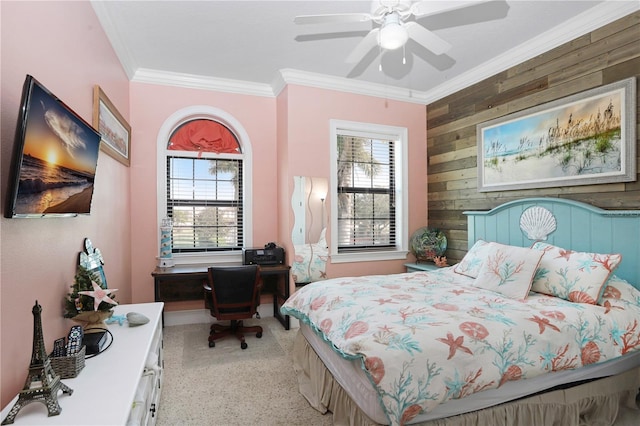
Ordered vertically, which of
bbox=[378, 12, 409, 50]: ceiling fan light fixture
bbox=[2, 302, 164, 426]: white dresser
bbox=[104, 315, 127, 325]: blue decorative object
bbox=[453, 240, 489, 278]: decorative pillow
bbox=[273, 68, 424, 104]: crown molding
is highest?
bbox=[273, 68, 424, 104]: crown molding

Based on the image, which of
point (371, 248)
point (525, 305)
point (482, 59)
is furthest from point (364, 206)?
point (525, 305)

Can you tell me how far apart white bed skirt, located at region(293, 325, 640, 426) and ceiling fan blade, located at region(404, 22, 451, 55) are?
2.06 metres

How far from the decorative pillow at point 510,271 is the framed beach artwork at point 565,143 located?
0.86 meters

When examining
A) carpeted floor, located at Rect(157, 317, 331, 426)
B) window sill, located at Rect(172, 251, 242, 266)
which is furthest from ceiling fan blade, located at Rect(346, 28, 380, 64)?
window sill, located at Rect(172, 251, 242, 266)

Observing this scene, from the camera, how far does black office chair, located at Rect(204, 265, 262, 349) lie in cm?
298

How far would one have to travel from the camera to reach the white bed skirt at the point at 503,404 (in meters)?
1.60

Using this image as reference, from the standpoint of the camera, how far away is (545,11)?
2561mm

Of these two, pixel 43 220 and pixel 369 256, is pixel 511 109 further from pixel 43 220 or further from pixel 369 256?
pixel 43 220

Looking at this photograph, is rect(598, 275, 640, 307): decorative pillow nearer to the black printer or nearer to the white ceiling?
the white ceiling

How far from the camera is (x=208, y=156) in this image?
13.1 ft

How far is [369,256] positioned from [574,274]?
2.19 metres

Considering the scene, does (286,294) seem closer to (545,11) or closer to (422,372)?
(422,372)

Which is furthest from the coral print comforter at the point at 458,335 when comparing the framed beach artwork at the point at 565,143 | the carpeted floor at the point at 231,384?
the framed beach artwork at the point at 565,143

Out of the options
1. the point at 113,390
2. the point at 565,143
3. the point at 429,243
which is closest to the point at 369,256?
→ the point at 429,243
